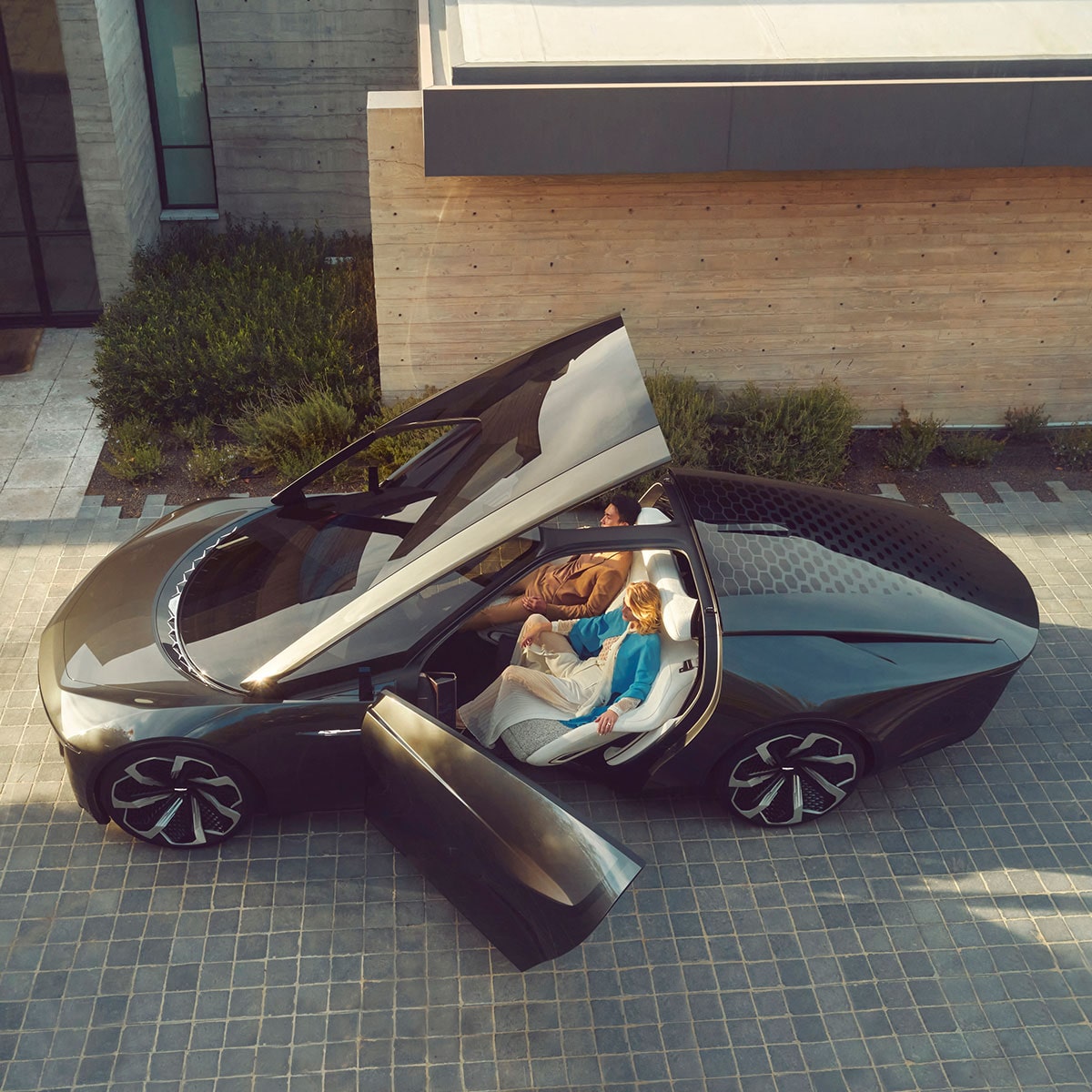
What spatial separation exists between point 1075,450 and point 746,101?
406cm

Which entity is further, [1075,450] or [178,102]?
[178,102]

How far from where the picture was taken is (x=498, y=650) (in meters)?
5.39

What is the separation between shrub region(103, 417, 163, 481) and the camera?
823cm

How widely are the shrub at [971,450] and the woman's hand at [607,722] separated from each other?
5.09 m

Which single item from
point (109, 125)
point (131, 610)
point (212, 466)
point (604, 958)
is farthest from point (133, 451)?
point (604, 958)

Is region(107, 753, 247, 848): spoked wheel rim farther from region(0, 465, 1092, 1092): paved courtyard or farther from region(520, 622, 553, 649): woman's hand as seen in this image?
region(520, 622, 553, 649): woman's hand

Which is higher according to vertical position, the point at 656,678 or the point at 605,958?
the point at 656,678

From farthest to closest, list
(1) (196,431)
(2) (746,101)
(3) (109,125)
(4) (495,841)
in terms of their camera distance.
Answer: (3) (109,125) < (1) (196,431) < (2) (746,101) < (4) (495,841)

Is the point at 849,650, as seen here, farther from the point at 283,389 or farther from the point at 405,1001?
the point at 283,389

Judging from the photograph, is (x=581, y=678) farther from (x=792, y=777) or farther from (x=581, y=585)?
(x=792, y=777)

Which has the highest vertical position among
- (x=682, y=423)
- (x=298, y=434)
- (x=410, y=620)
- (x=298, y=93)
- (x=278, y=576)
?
(x=298, y=93)

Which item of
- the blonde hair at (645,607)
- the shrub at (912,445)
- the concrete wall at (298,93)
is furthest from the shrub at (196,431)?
the shrub at (912,445)

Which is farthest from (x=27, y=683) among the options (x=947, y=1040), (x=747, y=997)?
(x=947, y=1040)

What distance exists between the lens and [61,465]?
8.48 meters
